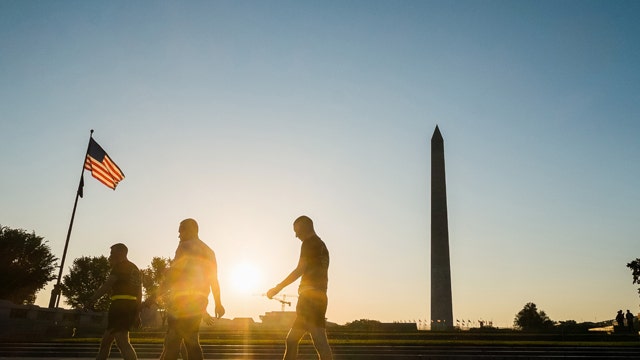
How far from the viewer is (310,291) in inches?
206

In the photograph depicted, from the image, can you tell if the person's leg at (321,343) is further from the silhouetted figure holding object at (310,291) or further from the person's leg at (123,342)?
the person's leg at (123,342)

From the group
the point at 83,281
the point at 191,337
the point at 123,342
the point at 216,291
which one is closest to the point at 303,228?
the point at 216,291

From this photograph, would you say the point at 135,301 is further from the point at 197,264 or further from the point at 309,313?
the point at 309,313

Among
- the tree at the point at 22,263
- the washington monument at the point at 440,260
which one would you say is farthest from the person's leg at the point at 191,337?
the tree at the point at 22,263

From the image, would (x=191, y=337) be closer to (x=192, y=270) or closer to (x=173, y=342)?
(x=173, y=342)

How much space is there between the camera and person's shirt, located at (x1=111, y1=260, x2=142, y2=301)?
6.71 metres

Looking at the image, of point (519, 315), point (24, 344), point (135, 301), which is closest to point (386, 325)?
point (24, 344)

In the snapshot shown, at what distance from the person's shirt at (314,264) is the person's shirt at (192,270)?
977 millimetres

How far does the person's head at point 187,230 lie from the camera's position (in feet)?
17.0

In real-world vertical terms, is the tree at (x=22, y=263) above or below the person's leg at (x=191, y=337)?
above

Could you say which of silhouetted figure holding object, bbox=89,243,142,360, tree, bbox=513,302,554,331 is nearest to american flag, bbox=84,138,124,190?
silhouetted figure holding object, bbox=89,243,142,360

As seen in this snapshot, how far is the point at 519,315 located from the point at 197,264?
103 m

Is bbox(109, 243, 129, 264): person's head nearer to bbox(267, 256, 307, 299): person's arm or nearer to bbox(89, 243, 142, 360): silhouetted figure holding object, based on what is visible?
bbox(89, 243, 142, 360): silhouetted figure holding object

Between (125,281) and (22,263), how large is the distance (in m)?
43.8
